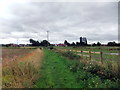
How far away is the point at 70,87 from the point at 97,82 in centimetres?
126

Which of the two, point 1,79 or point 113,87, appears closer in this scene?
point 113,87

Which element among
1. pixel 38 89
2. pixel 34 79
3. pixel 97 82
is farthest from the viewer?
pixel 34 79

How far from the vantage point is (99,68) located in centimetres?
1035

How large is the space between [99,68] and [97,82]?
241 centimetres

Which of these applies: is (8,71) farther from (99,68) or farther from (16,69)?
(99,68)

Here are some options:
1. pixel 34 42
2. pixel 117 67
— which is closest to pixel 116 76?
pixel 117 67

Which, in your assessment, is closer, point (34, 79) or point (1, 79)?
point (1, 79)

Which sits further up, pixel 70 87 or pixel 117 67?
pixel 117 67

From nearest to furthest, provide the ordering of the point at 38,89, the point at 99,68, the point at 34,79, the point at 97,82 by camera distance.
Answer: the point at 38,89 < the point at 97,82 < the point at 34,79 < the point at 99,68

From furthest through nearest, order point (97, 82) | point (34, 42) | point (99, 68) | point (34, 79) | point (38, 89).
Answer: point (34, 42) < point (99, 68) < point (34, 79) < point (97, 82) < point (38, 89)

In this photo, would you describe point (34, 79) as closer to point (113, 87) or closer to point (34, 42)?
point (113, 87)

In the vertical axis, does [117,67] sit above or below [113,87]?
above

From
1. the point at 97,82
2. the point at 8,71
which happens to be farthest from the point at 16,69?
the point at 97,82

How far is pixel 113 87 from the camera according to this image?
7020 millimetres
